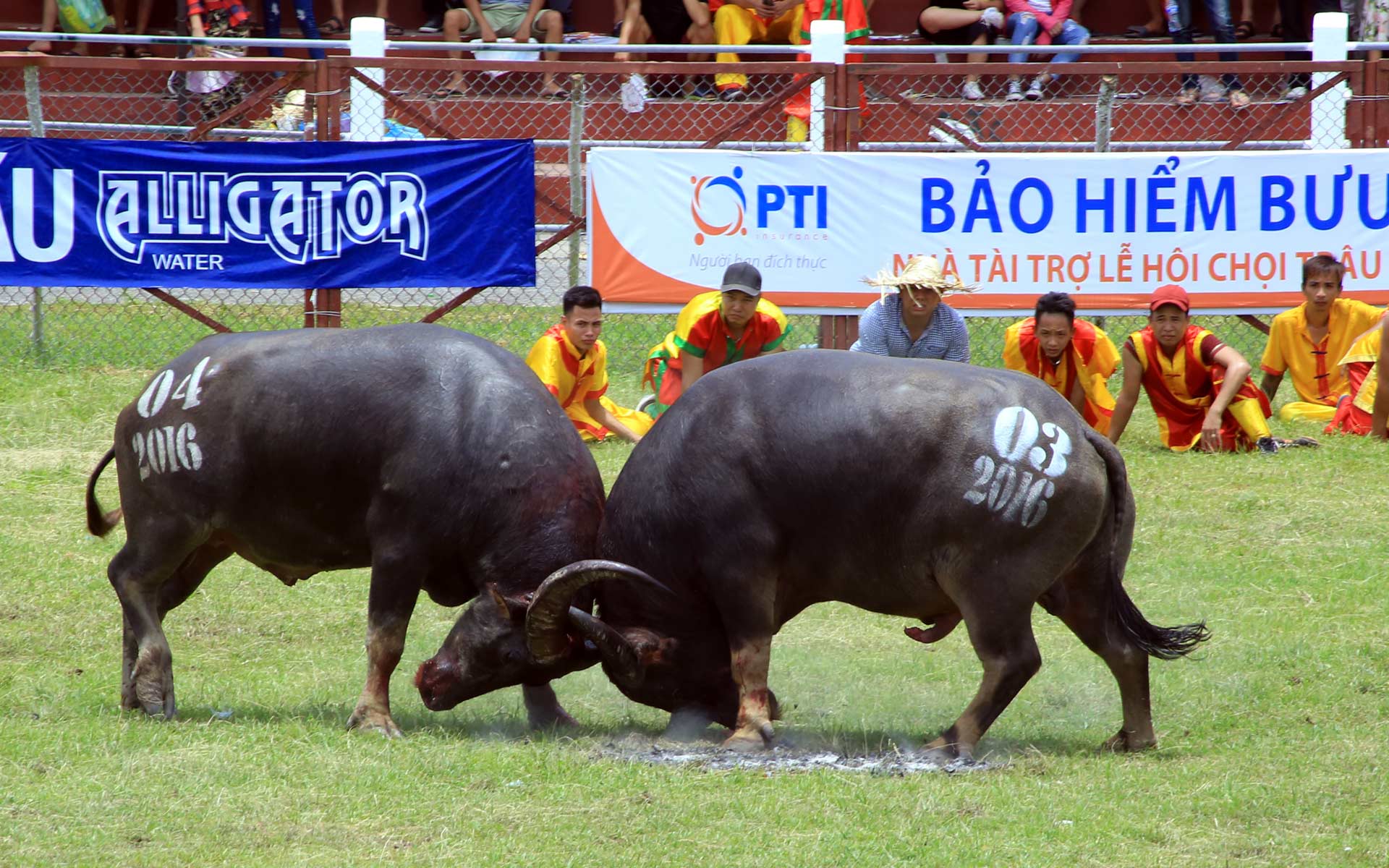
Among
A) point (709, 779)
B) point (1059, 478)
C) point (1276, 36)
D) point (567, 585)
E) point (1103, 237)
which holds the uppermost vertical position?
point (1276, 36)

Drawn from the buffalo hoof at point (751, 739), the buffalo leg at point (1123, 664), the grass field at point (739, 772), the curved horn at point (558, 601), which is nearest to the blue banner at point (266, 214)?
the grass field at point (739, 772)

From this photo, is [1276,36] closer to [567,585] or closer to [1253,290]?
[1253,290]

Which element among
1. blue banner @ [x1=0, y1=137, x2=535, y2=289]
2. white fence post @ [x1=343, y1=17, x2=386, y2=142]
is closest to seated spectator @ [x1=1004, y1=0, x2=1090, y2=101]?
blue banner @ [x1=0, y1=137, x2=535, y2=289]

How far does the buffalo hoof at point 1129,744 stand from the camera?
5777 mm

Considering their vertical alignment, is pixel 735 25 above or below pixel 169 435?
above

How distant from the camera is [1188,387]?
34.2ft

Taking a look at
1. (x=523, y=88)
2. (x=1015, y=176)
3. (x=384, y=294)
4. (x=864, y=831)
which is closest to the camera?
(x=864, y=831)

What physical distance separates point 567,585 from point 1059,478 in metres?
1.64

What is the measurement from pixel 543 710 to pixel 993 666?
65.7 inches

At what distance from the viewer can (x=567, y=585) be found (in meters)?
5.57

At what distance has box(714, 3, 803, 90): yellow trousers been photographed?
15469 mm

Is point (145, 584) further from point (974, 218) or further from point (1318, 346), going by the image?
point (1318, 346)

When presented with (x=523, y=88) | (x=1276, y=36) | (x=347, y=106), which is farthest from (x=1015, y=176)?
(x=1276, y=36)

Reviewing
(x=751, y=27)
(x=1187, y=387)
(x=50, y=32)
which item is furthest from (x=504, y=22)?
(x=1187, y=387)
